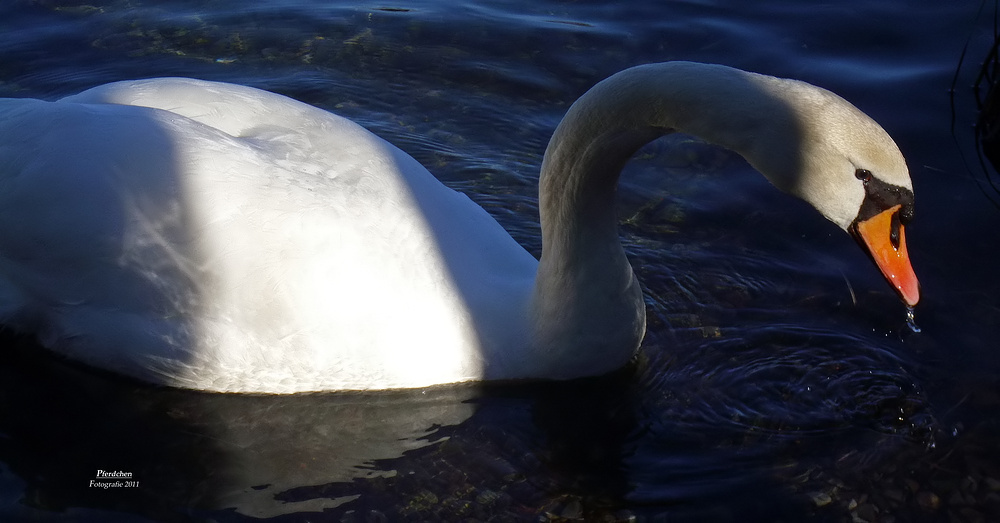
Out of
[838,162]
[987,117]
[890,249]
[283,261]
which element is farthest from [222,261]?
[987,117]

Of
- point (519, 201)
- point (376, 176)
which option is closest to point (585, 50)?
point (519, 201)

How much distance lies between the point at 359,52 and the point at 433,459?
4781 mm

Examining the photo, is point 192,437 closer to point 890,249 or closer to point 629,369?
point 629,369

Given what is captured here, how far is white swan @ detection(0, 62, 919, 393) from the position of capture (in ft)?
15.4

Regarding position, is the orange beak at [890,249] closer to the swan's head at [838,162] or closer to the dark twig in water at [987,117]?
the swan's head at [838,162]

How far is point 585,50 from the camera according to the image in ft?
29.3

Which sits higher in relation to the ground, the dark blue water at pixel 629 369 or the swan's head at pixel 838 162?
the swan's head at pixel 838 162

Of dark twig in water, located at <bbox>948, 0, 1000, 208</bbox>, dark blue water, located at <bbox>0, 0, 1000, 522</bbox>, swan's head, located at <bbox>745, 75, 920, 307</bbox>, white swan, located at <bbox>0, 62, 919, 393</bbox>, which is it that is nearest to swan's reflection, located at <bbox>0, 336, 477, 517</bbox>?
dark blue water, located at <bbox>0, 0, 1000, 522</bbox>

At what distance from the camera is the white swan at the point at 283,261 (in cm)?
470

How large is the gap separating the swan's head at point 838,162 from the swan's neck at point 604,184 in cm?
5

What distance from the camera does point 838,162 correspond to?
392 cm

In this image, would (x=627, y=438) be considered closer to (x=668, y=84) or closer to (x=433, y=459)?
(x=433, y=459)

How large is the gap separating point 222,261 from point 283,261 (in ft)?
0.85

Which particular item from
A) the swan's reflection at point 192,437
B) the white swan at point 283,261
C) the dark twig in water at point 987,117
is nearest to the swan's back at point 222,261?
the white swan at point 283,261
